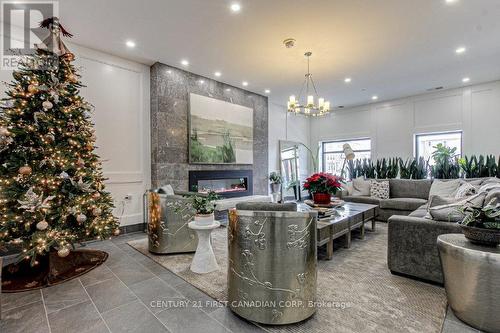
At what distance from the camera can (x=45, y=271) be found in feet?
9.04

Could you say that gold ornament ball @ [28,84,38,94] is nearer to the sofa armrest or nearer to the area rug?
the area rug

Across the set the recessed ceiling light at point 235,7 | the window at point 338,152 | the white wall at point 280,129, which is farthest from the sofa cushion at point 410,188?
the recessed ceiling light at point 235,7

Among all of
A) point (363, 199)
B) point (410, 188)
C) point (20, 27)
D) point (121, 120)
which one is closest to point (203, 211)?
Answer: point (121, 120)

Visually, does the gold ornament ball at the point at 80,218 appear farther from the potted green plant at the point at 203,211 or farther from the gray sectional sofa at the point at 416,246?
the gray sectional sofa at the point at 416,246

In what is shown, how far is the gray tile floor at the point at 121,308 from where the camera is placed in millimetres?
1839

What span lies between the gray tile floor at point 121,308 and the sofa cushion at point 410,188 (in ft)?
14.2

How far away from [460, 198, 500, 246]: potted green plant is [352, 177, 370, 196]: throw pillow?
14.3ft

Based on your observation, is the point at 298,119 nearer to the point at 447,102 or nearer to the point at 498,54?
the point at 447,102

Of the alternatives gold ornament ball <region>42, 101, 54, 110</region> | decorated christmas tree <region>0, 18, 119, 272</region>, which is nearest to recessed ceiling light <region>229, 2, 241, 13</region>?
decorated christmas tree <region>0, 18, 119, 272</region>

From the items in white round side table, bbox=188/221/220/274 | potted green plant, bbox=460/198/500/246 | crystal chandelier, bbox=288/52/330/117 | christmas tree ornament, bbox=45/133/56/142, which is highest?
crystal chandelier, bbox=288/52/330/117

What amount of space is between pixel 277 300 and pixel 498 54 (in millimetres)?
6054

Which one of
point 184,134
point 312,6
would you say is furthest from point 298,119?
point 312,6

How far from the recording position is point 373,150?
25.9ft

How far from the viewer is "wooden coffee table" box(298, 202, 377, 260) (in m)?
3.09
